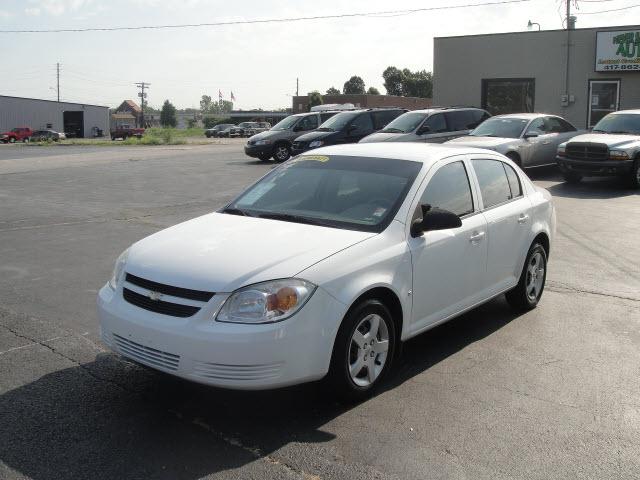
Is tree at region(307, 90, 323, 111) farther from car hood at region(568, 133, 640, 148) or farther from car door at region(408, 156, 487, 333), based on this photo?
car door at region(408, 156, 487, 333)

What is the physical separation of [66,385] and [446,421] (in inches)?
97.9

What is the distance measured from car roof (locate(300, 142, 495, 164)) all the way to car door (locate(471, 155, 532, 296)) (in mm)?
262

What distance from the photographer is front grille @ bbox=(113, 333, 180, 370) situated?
395 cm

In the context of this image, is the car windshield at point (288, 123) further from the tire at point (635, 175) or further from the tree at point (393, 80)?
the tree at point (393, 80)

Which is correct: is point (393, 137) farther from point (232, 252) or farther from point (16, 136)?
point (16, 136)

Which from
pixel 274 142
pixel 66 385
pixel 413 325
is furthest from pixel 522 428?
pixel 274 142

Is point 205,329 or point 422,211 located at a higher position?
point 422,211

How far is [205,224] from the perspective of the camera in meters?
5.01

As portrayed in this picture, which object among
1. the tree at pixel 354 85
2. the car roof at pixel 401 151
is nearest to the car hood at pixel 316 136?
the car roof at pixel 401 151

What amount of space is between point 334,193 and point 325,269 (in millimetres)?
1247

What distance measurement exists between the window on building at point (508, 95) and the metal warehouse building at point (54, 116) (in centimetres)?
6356

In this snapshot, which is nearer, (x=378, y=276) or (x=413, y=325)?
(x=378, y=276)

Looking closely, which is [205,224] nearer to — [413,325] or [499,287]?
[413,325]

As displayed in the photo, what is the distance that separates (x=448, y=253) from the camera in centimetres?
508
